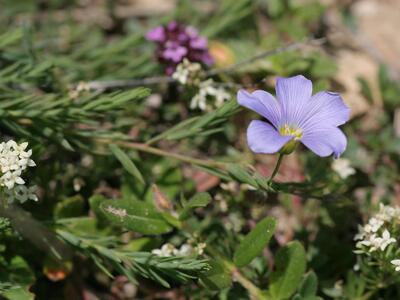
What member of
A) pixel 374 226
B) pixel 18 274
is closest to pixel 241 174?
pixel 374 226

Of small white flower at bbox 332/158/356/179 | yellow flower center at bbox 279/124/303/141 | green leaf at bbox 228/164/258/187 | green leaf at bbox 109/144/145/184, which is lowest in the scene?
small white flower at bbox 332/158/356/179

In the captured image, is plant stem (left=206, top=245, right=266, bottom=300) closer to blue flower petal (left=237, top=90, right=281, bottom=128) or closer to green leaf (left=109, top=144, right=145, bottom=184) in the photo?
green leaf (left=109, top=144, right=145, bottom=184)

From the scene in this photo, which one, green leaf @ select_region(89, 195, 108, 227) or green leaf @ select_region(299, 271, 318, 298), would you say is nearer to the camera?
green leaf @ select_region(299, 271, 318, 298)

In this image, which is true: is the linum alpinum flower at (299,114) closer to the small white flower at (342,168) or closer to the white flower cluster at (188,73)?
the white flower cluster at (188,73)

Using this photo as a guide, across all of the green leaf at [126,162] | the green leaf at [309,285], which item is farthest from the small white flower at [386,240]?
the green leaf at [126,162]

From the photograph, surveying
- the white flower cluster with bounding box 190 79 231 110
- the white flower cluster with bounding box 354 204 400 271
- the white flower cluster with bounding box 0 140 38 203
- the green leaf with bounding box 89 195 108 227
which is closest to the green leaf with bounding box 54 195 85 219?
the green leaf with bounding box 89 195 108 227

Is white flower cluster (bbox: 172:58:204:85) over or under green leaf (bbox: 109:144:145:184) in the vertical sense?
over

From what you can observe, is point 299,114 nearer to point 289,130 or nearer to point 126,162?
point 289,130

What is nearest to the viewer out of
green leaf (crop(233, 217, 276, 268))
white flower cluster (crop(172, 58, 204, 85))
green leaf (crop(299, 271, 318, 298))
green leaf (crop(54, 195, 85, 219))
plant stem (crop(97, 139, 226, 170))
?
green leaf (crop(233, 217, 276, 268))
